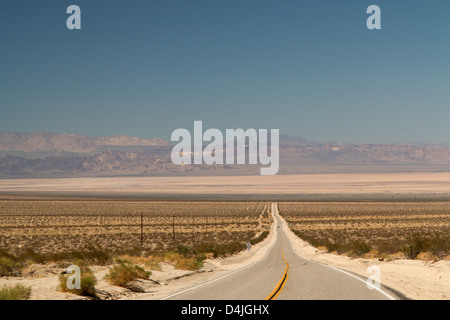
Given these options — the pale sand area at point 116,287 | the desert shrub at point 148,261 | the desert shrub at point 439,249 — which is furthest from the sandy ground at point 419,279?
the desert shrub at point 148,261

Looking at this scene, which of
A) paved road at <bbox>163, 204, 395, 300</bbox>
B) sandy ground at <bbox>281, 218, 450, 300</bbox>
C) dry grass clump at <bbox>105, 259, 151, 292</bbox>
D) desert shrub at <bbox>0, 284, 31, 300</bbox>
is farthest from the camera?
dry grass clump at <bbox>105, 259, 151, 292</bbox>

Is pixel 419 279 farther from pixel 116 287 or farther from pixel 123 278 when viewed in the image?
pixel 116 287

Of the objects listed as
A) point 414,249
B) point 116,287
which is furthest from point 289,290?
point 414,249

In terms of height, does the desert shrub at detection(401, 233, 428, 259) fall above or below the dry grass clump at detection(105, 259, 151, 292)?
below

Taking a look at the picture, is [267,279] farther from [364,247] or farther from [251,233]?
[251,233]

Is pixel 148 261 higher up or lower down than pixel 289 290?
lower down

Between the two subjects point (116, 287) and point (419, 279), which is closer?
point (116, 287)

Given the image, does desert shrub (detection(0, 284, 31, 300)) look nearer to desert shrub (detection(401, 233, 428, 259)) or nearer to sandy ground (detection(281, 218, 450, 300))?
sandy ground (detection(281, 218, 450, 300))

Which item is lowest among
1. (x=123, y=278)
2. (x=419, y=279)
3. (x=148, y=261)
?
(x=148, y=261)

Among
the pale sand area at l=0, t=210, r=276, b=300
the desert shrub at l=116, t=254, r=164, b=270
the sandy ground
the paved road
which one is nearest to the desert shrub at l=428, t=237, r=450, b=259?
the sandy ground

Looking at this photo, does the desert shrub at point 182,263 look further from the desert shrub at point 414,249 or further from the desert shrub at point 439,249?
the desert shrub at point 439,249
